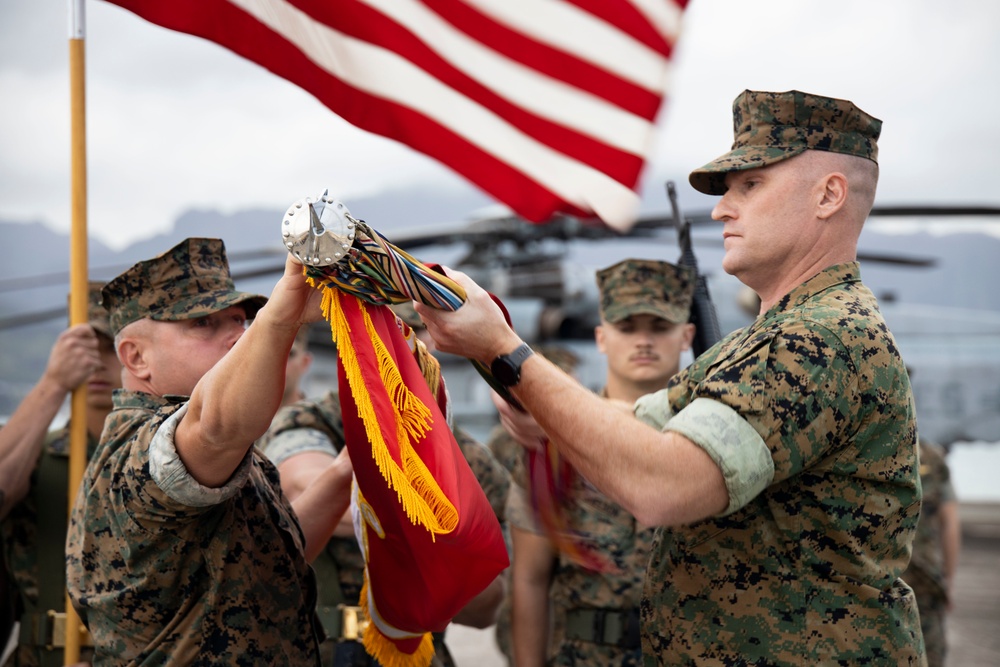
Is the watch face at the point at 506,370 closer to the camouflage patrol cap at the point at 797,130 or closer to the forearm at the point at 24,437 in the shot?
the camouflage patrol cap at the point at 797,130

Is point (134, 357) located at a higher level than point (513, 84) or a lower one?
lower

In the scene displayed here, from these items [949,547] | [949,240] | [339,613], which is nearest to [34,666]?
[339,613]

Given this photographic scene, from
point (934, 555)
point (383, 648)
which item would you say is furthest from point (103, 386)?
point (934, 555)

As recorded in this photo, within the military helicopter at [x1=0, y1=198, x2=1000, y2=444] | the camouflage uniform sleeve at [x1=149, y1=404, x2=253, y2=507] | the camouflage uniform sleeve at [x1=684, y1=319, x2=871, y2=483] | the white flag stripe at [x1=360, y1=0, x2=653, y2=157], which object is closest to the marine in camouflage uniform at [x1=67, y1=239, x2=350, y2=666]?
the camouflage uniform sleeve at [x1=149, y1=404, x2=253, y2=507]

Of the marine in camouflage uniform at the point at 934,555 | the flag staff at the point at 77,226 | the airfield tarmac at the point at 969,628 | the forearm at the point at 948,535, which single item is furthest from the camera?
the airfield tarmac at the point at 969,628

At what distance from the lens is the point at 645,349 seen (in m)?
3.55

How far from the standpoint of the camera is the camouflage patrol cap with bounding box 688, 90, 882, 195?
2.00 m

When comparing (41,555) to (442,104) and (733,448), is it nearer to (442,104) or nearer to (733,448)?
(442,104)

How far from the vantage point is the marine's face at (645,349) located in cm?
354

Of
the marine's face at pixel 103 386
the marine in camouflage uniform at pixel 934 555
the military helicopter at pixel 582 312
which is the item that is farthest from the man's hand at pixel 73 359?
the military helicopter at pixel 582 312

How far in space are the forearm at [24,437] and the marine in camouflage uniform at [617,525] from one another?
4.87 feet

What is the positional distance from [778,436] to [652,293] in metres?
1.94

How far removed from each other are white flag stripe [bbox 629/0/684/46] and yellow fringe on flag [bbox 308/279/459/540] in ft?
7.84

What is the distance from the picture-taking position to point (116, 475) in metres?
2.08
